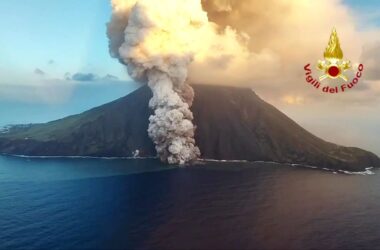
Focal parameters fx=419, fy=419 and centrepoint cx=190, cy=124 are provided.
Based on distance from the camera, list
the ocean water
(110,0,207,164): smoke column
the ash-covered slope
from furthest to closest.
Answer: the ash-covered slope
(110,0,207,164): smoke column
the ocean water

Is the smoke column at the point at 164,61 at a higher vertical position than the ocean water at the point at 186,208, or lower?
higher

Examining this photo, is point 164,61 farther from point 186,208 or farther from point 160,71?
point 186,208

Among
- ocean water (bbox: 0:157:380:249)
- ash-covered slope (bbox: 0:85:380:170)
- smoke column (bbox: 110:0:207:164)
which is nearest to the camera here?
ocean water (bbox: 0:157:380:249)

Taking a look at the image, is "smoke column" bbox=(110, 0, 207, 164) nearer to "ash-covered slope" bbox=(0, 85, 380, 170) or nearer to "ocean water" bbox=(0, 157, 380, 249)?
"ash-covered slope" bbox=(0, 85, 380, 170)

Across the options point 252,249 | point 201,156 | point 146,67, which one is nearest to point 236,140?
point 201,156

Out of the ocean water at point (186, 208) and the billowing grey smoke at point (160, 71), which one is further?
the billowing grey smoke at point (160, 71)

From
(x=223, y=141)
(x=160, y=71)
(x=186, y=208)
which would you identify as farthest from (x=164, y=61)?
(x=186, y=208)

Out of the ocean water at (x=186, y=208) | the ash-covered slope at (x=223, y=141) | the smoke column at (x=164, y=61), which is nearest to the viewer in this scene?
the ocean water at (x=186, y=208)

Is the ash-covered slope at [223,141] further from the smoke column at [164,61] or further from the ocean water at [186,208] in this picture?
the ocean water at [186,208]
